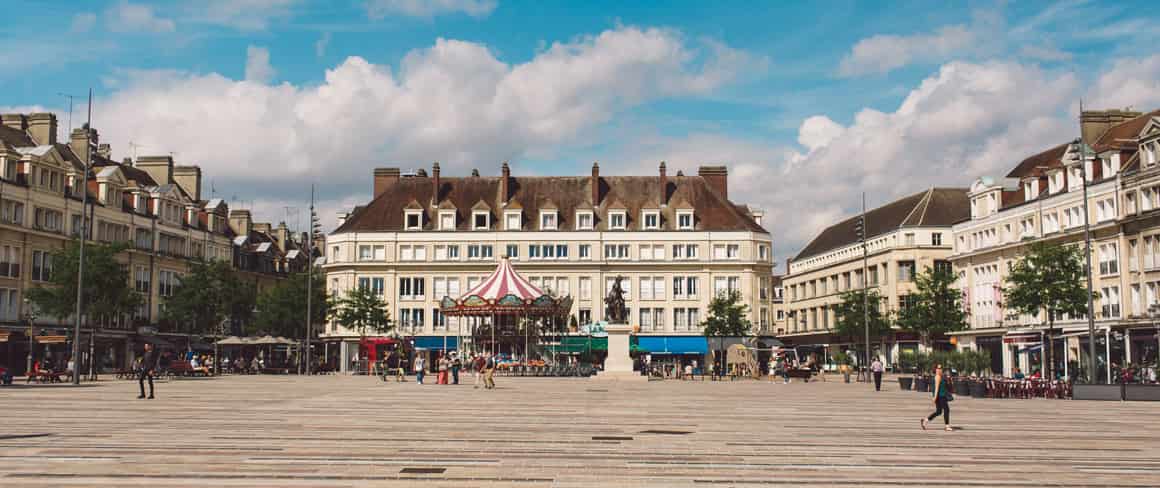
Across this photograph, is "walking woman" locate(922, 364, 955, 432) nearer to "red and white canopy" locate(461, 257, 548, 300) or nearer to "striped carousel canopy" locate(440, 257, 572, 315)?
"striped carousel canopy" locate(440, 257, 572, 315)

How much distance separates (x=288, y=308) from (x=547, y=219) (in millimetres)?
21656

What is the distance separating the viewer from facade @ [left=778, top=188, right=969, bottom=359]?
86.2 metres

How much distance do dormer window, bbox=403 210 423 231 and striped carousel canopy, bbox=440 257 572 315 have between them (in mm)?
30941

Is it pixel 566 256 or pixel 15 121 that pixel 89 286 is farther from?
pixel 566 256

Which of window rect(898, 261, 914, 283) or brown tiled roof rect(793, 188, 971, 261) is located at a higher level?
brown tiled roof rect(793, 188, 971, 261)

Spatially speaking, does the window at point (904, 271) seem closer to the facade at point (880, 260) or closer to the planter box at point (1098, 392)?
the facade at point (880, 260)

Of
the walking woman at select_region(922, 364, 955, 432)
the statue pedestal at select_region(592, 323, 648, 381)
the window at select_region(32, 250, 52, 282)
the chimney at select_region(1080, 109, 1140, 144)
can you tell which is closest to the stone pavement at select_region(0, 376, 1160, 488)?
the walking woman at select_region(922, 364, 955, 432)

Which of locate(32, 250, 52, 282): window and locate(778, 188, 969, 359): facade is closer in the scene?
locate(32, 250, 52, 282): window

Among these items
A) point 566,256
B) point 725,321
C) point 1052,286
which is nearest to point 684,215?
point 566,256

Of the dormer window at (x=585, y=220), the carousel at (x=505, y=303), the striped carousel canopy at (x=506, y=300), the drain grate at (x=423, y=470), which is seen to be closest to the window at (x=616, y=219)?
the dormer window at (x=585, y=220)

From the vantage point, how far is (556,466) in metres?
13.7

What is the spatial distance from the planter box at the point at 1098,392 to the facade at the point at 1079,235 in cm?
917

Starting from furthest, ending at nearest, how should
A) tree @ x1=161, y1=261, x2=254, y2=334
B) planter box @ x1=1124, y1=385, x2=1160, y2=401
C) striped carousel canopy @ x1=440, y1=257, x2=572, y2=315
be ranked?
tree @ x1=161, y1=261, x2=254, y2=334 → striped carousel canopy @ x1=440, y1=257, x2=572, y2=315 → planter box @ x1=1124, y1=385, x2=1160, y2=401

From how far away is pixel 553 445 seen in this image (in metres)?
16.5
